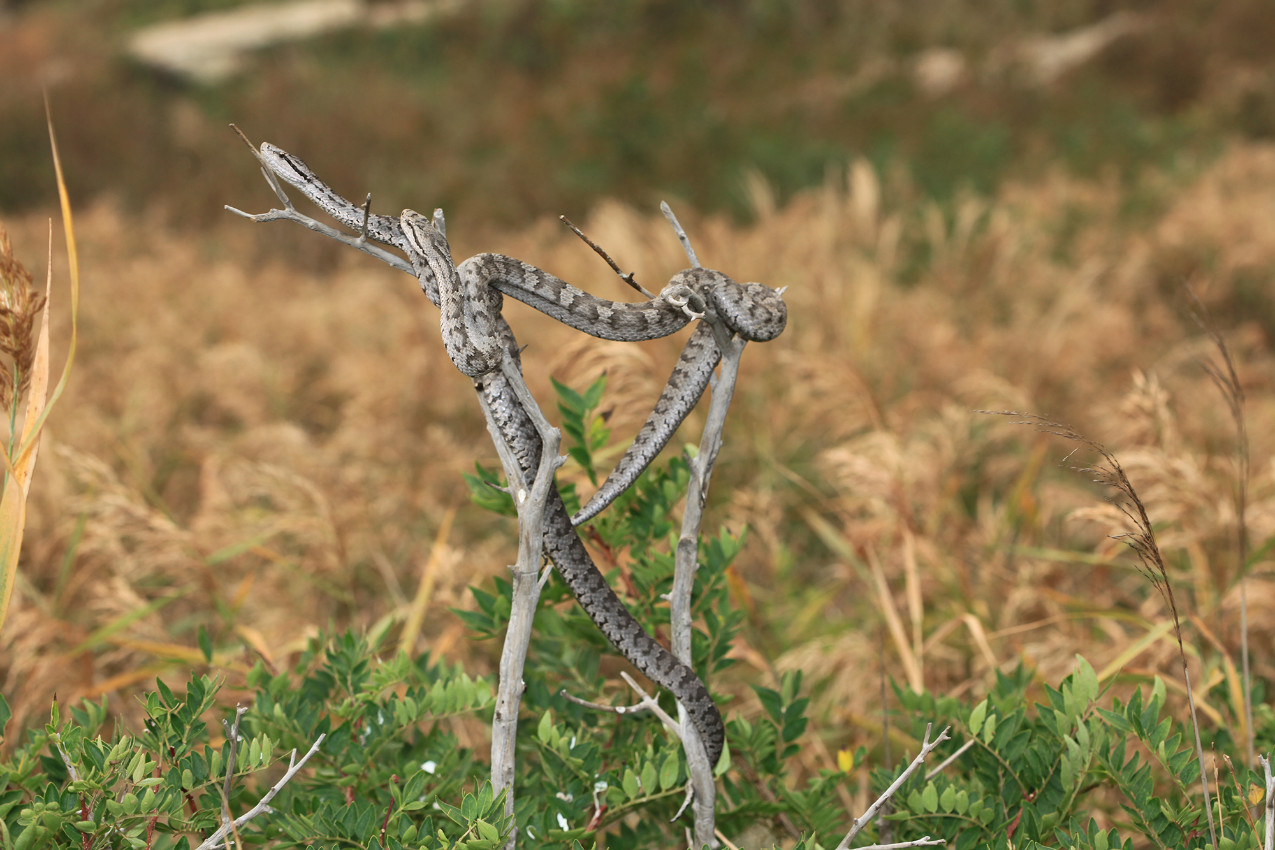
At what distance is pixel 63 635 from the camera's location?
146 inches

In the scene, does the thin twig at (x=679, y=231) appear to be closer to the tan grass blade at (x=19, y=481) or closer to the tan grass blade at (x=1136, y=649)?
the tan grass blade at (x=19, y=481)

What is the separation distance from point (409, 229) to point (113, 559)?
3.42 m

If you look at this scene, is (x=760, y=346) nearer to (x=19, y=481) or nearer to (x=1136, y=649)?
(x=1136, y=649)

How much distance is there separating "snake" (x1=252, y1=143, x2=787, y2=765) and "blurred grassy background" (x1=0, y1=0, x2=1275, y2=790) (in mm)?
1275

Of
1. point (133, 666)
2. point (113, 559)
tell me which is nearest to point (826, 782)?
point (133, 666)

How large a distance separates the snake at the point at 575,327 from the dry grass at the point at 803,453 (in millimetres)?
1060

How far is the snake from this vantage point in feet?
5.36

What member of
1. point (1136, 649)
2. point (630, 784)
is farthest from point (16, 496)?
point (1136, 649)

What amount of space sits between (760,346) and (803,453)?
3.50 feet

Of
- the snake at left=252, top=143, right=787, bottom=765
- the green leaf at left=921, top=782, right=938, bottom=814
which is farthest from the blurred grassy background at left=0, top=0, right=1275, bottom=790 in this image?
the snake at left=252, top=143, right=787, bottom=765

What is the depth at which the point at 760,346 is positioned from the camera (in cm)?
662

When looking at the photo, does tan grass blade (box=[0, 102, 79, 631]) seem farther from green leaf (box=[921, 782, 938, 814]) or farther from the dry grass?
green leaf (box=[921, 782, 938, 814])

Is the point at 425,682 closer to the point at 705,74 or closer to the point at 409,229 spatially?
the point at 409,229

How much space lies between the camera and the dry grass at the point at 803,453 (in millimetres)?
3561
